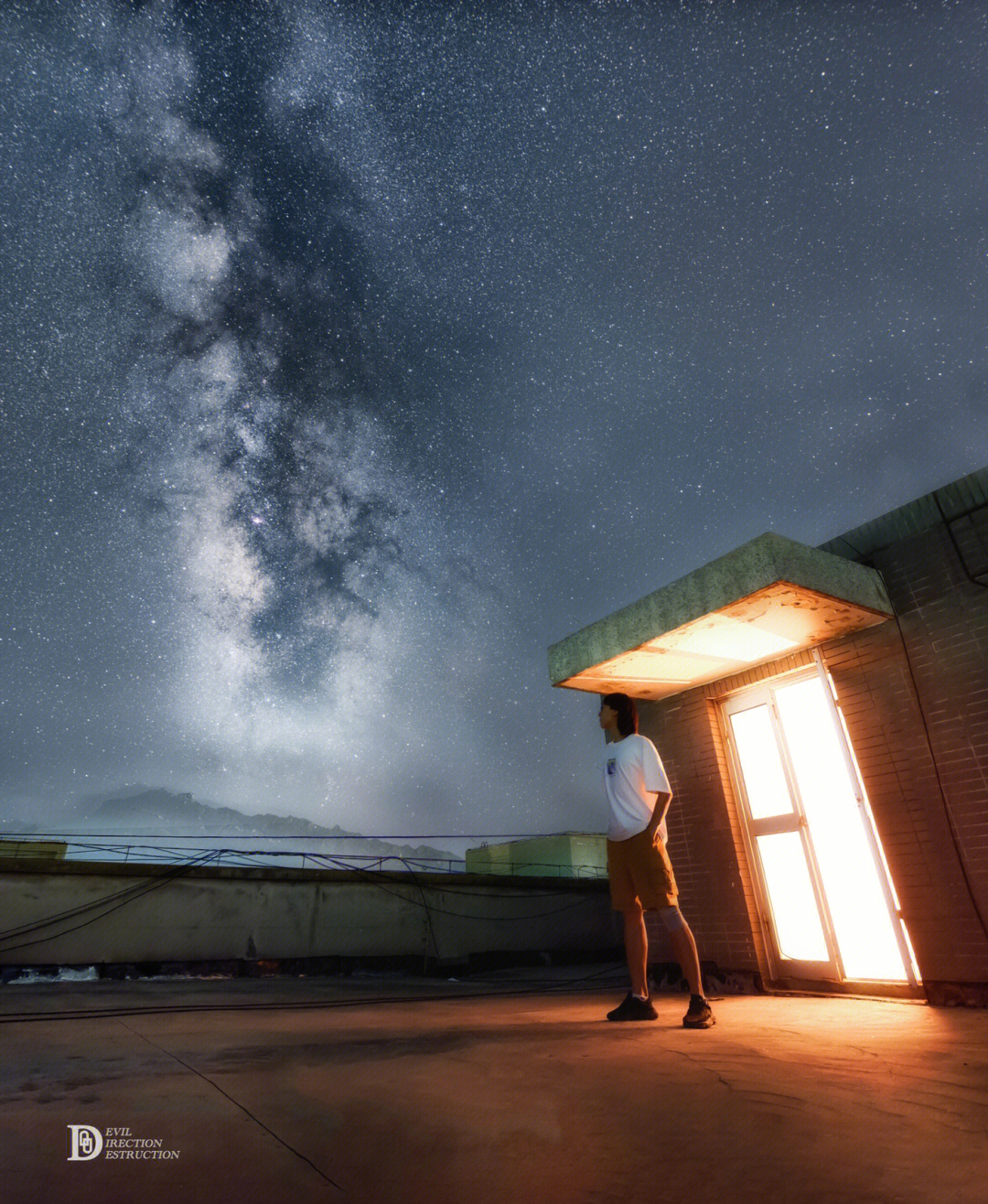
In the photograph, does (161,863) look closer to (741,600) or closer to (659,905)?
(659,905)

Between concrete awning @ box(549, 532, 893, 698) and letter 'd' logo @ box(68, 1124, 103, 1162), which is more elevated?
concrete awning @ box(549, 532, 893, 698)

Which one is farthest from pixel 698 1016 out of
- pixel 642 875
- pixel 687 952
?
pixel 642 875

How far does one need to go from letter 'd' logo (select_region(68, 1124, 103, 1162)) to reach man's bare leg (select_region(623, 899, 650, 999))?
2887 millimetres

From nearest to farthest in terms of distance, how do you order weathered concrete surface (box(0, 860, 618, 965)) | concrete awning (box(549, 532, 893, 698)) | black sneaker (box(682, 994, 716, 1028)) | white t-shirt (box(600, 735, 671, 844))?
black sneaker (box(682, 994, 716, 1028)) → white t-shirt (box(600, 735, 671, 844)) → concrete awning (box(549, 532, 893, 698)) → weathered concrete surface (box(0, 860, 618, 965))

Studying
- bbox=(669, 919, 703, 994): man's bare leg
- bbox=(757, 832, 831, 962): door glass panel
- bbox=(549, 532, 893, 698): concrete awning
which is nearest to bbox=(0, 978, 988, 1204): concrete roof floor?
bbox=(669, 919, 703, 994): man's bare leg

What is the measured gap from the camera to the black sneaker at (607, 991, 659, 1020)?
3.59 metres

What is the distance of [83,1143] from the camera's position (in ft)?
4.80

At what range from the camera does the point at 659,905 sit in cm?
368

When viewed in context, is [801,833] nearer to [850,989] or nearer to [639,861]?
[850,989]

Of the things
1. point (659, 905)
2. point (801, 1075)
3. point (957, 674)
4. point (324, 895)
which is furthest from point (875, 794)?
point (324, 895)

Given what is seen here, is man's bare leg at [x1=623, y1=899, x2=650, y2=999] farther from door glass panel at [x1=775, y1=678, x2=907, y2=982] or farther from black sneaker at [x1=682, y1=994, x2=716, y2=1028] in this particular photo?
door glass panel at [x1=775, y1=678, x2=907, y2=982]

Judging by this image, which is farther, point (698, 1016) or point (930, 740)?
point (930, 740)

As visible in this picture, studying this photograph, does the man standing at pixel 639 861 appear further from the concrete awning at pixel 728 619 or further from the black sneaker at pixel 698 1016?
the concrete awning at pixel 728 619

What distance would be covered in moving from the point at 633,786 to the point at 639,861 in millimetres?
426
